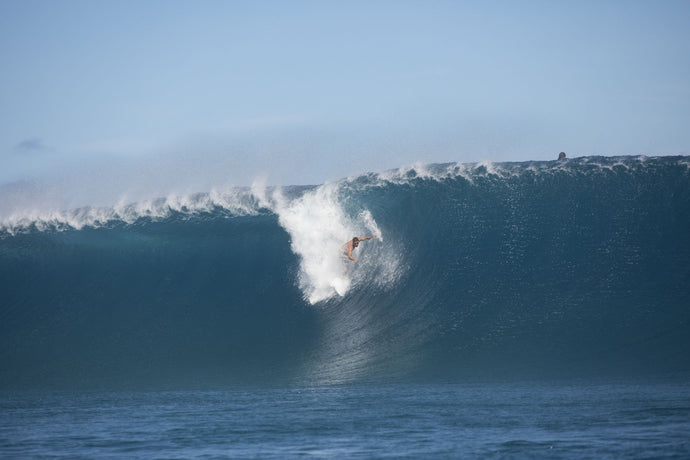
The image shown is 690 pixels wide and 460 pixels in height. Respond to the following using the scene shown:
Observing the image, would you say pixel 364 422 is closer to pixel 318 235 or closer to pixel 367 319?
pixel 367 319

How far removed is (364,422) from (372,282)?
259 inches

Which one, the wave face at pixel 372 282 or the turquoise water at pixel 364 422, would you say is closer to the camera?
the turquoise water at pixel 364 422

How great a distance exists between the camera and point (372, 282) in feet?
47.3

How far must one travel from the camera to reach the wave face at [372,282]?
471 inches

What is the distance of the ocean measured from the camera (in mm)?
7586

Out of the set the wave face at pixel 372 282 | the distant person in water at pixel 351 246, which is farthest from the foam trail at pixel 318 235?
the distant person in water at pixel 351 246

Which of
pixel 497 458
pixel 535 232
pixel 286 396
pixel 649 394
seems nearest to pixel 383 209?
pixel 535 232

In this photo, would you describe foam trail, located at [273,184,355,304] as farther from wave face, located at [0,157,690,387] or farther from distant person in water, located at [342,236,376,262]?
distant person in water, located at [342,236,376,262]

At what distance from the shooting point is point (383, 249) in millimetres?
15312

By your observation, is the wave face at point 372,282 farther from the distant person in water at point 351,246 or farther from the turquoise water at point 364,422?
the turquoise water at point 364,422

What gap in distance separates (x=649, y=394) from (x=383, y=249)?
7012mm

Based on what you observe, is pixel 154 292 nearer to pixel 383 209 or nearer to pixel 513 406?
pixel 383 209

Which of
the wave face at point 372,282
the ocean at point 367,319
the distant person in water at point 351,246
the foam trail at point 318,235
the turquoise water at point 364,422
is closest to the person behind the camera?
the turquoise water at point 364,422

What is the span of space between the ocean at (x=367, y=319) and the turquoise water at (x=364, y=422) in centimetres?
4
